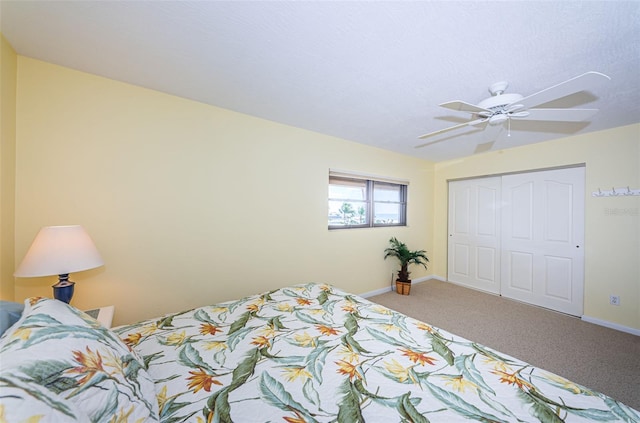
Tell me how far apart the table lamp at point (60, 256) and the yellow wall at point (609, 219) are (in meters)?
5.11

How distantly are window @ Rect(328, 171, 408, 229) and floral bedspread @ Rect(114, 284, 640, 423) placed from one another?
214 centimetres

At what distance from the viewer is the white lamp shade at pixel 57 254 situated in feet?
4.58

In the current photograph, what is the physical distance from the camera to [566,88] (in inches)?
56.6

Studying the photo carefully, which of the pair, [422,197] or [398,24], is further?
[422,197]

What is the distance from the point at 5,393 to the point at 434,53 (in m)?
2.29

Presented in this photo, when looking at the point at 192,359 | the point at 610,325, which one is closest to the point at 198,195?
the point at 192,359

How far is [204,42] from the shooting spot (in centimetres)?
153

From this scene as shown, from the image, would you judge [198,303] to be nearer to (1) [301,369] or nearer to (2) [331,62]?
(1) [301,369]

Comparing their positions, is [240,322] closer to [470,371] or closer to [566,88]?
[470,371]

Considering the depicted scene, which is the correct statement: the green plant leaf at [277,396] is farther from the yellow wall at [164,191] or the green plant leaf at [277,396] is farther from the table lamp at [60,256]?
the yellow wall at [164,191]

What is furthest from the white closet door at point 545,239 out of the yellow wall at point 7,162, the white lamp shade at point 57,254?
the yellow wall at point 7,162

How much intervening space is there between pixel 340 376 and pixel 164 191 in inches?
83.4

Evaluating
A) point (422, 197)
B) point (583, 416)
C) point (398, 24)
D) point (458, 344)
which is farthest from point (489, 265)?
point (398, 24)

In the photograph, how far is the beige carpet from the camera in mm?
1989
